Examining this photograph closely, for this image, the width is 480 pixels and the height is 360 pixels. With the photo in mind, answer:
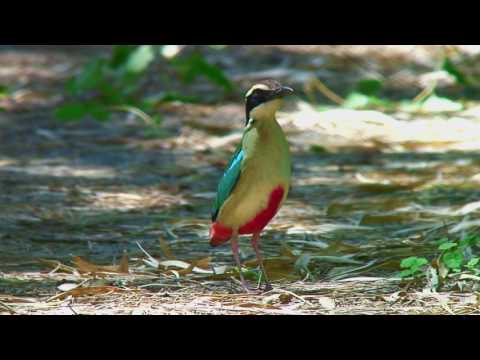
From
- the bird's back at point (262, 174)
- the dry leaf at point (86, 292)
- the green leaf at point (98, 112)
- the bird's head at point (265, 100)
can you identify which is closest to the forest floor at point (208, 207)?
the dry leaf at point (86, 292)

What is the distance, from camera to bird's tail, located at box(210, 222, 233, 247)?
464 cm

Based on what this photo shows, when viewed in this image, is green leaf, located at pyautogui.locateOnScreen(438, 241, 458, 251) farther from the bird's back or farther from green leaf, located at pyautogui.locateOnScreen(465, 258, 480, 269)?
the bird's back

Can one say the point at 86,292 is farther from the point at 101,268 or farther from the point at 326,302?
the point at 326,302

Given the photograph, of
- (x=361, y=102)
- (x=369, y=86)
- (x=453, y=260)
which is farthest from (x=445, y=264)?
(x=369, y=86)

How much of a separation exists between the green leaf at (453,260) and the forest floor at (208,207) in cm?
10

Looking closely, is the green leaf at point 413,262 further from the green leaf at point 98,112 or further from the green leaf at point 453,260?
the green leaf at point 98,112

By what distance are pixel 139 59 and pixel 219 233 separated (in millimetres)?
3993

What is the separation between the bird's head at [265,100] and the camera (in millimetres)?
4453

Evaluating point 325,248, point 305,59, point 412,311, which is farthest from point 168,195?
point 305,59

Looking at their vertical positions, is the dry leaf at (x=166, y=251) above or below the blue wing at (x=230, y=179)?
below

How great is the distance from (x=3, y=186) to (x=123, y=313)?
2575 millimetres

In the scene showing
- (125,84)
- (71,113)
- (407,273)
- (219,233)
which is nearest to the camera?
(407,273)

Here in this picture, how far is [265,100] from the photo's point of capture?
176 inches

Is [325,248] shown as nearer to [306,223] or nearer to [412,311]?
[306,223]
